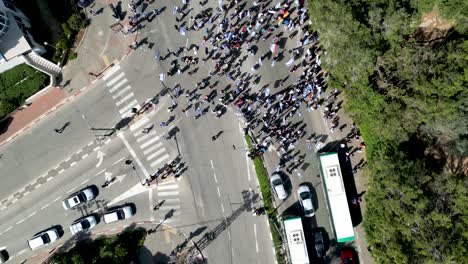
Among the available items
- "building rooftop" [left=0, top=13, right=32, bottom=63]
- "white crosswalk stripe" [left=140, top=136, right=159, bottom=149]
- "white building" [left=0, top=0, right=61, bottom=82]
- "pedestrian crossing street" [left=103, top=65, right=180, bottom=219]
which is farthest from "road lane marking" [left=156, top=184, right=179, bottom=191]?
"building rooftop" [left=0, top=13, right=32, bottom=63]

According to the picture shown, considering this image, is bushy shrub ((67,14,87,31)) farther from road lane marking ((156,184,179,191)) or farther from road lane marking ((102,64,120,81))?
road lane marking ((156,184,179,191))

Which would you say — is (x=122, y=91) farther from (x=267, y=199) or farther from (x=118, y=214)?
(x=267, y=199)

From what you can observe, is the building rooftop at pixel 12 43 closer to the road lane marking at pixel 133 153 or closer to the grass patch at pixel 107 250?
the road lane marking at pixel 133 153

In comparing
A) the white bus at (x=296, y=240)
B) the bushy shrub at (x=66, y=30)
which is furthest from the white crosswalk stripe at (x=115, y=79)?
the white bus at (x=296, y=240)

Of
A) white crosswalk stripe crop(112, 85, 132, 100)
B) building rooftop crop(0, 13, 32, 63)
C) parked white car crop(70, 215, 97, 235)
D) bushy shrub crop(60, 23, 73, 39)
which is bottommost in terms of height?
parked white car crop(70, 215, 97, 235)

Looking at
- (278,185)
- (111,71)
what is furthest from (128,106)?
(278,185)

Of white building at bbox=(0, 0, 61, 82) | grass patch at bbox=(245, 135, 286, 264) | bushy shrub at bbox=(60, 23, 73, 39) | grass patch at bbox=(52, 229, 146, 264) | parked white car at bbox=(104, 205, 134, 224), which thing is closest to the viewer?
white building at bbox=(0, 0, 61, 82)

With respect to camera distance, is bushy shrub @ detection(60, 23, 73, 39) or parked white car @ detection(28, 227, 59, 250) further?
parked white car @ detection(28, 227, 59, 250)
